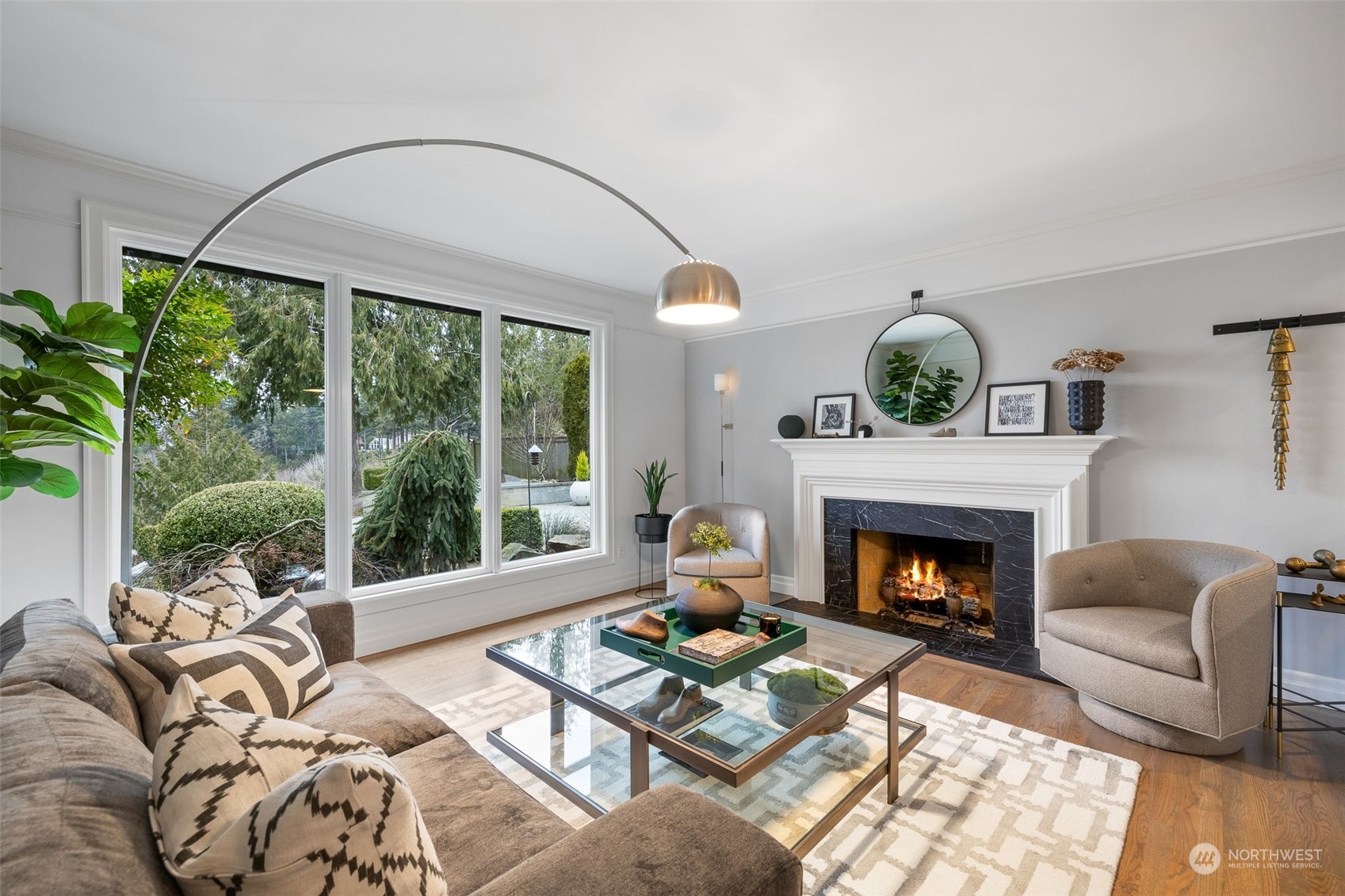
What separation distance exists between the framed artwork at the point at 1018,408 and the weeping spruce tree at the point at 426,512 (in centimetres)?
347

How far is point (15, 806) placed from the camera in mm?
645

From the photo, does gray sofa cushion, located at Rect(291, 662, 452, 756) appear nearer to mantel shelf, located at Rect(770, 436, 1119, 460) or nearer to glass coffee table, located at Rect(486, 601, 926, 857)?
glass coffee table, located at Rect(486, 601, 926, 857)

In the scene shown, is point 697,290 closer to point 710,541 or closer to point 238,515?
point 710,541

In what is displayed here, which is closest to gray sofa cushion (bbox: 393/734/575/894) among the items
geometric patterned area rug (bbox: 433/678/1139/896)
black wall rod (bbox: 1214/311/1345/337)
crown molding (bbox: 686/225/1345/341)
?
geometric patterned area rug (bbox: 433/678/1139/896)

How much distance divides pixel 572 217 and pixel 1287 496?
389 cm

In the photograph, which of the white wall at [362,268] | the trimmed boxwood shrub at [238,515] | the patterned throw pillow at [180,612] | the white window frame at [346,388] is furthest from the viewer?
the trimmed boxwood shrub at [238,515]

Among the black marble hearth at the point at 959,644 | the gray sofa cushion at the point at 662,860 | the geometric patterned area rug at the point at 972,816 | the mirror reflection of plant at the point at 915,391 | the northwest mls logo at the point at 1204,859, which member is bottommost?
the northwest mls logo at the point at 1204,859

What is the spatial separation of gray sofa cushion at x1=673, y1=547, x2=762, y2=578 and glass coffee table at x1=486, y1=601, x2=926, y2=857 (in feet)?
4.70

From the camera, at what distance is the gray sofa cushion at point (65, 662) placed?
3.53 feet

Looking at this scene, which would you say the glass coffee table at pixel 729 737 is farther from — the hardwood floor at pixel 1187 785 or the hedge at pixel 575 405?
the hedge at pixel 575 405

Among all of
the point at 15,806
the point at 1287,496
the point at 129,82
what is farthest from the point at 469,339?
Answer: the point at 1287,496

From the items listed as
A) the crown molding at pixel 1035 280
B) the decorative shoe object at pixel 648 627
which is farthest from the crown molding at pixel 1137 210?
the decorative shoe object at pixel 648 627

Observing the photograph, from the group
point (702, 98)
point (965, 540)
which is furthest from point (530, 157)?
point (965, 540)

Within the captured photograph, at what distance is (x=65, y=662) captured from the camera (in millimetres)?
1137
